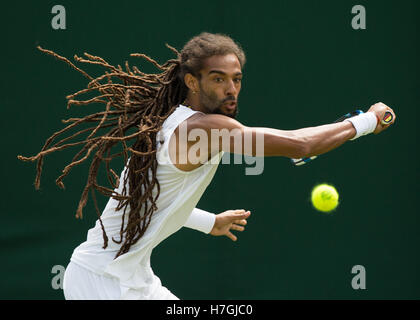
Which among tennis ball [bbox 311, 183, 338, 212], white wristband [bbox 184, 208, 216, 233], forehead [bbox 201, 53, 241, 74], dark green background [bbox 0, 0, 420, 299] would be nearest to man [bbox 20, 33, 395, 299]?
forehead [bbox 201, 53, 241, 74]

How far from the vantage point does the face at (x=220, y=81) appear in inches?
110

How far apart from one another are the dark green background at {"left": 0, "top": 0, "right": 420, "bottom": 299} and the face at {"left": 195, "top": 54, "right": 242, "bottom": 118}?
1478 millimetres

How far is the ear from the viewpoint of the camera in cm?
286

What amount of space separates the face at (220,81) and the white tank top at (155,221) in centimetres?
12

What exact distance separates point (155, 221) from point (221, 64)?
705 mm

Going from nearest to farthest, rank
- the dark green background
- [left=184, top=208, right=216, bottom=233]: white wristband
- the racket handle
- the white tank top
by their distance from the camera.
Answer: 1. the white tank top
2. the racket handle
3. [left=184, top=208, right=216, bottom=233]: white wristband
4. the dark green background

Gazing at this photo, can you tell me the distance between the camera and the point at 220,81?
9.21ft

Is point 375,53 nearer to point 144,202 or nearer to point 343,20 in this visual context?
point 343,20

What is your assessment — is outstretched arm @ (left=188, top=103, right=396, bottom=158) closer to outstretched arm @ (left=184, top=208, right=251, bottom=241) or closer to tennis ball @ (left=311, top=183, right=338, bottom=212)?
outstretched arm @ (left=184, top=208, right=251, bottom=241)

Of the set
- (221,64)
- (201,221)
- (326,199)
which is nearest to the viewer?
(221,64)

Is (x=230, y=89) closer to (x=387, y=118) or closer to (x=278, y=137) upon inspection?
(x=278, y=137)

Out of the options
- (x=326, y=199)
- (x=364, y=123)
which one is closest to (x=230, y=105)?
(x=364, y=123)

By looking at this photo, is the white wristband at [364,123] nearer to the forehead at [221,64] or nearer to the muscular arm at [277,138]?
the muscular arm at [277,138]

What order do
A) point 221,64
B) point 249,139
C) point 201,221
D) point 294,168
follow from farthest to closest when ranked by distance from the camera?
point 294,168 → point 201,221 → point 221,64 → point 249,139
